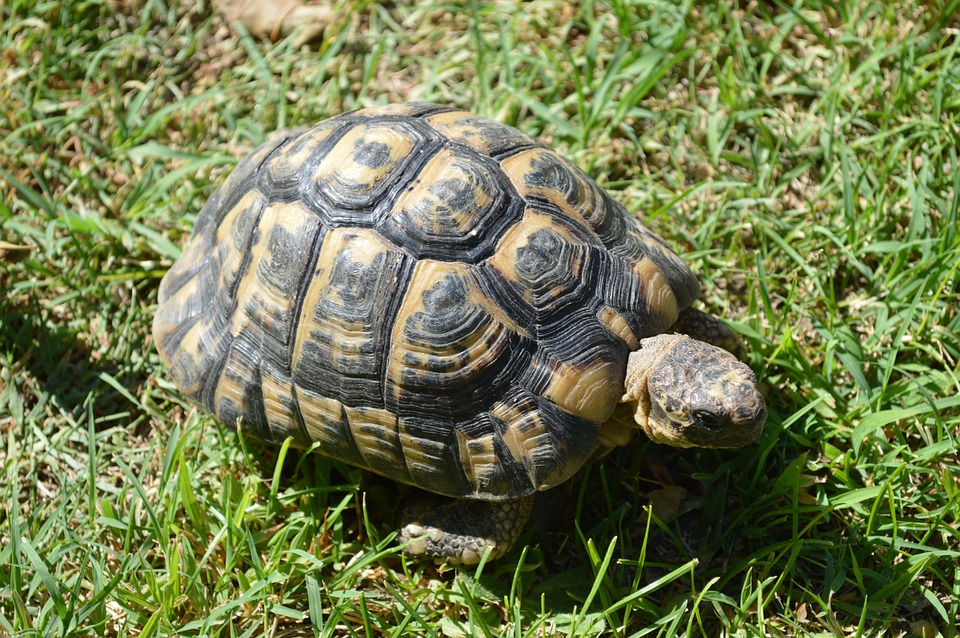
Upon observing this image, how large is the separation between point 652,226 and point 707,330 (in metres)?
0.80

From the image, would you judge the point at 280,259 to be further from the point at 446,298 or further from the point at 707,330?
the point at 707,330

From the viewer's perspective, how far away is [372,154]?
2.99 meters

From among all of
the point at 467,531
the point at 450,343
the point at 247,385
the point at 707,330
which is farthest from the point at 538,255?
the point at 247,385

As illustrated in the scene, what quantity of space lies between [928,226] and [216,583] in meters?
3.34

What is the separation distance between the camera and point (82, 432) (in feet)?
12.3

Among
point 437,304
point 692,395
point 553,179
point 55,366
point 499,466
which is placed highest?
point 553,179

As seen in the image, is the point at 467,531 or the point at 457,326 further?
the point at 467,531

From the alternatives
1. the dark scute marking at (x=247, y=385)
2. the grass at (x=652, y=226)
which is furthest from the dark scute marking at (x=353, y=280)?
the grass at (x=652, y=226)

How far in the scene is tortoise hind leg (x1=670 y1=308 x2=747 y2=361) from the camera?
3344 millimetres

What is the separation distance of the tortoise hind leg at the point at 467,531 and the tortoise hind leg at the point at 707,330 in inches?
36.4

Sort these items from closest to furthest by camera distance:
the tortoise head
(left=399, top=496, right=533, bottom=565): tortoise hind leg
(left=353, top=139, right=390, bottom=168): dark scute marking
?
1. the tortoise head
2. (left=353, top=139, right=390, bottom=168): dark scute marking
3. (left=399, top=496, right=533, bottom=565): tortoise hind leg

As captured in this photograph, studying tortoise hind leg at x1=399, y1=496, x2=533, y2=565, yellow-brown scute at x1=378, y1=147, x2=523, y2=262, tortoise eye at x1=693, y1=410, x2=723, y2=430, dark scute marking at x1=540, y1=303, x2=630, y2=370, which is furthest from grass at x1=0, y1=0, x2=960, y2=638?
yellow-brown scute at x1=378, y1=147, x2=523, y2=262

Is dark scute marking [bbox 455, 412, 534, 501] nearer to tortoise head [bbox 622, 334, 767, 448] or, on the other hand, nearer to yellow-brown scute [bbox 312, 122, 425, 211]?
tortoise head [bbox 622, 334, 767, 448]

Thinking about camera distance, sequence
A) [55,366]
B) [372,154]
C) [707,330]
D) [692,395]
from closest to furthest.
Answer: [692,395] → [372,154] → [707,330] → [55,366]
